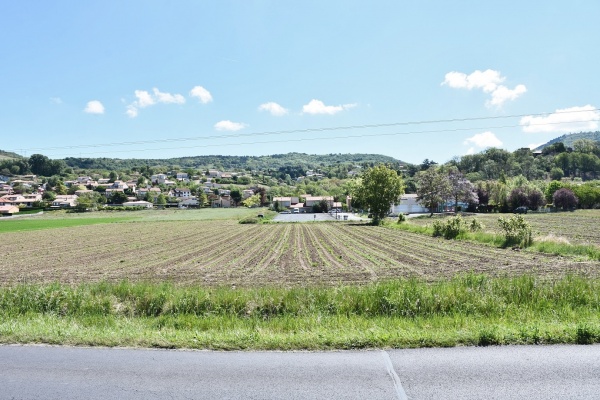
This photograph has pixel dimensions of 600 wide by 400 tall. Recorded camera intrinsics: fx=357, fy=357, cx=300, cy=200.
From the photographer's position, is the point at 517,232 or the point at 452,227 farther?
the point at 452,227

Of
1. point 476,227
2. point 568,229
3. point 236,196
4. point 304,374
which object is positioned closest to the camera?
point 304,374

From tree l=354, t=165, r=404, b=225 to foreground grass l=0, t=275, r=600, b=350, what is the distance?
5211 centimetres

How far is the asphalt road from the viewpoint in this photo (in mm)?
4526

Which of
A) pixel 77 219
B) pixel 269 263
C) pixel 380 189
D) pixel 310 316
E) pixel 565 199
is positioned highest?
pixel 380 189

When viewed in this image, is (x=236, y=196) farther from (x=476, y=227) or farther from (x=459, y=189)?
(x=476, y=227)

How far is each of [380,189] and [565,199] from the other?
5861 cm

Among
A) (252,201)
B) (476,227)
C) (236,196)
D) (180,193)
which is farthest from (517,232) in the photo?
(180,193)

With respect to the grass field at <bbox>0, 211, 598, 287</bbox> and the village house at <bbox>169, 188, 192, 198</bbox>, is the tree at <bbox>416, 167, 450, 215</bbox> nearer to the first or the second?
the grass field at <bbox>0, 211, 598, 287</bbox>

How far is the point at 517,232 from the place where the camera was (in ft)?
90.7

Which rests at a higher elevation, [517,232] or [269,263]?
[517,232]

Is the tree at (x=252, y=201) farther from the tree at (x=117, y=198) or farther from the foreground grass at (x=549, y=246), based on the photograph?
the foreground grass at (x=549, y=246)

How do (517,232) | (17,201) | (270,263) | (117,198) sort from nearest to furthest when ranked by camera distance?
1. (270,263)
2. (517,232)
3. (17,201)
4. (117,198)

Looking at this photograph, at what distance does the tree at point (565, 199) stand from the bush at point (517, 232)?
251ft

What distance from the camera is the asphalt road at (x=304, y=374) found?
4526 millimetres
